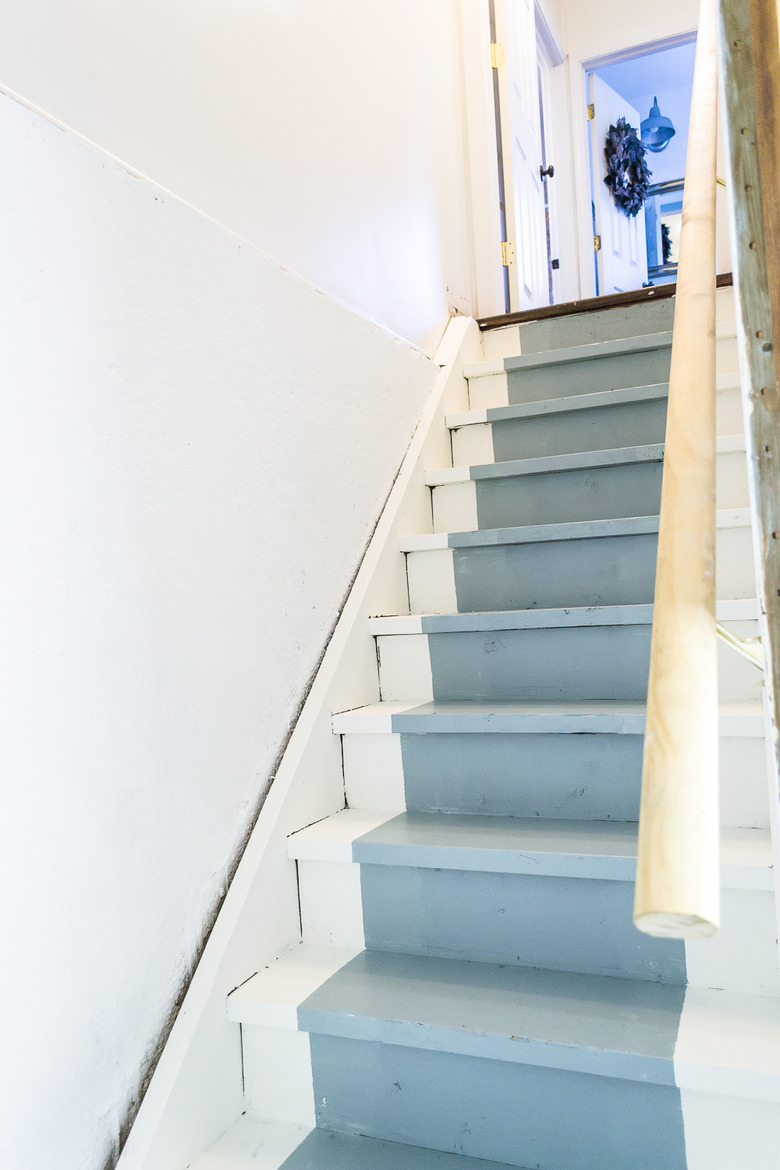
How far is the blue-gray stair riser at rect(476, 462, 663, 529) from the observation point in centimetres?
175

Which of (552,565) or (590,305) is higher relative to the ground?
(590,305)

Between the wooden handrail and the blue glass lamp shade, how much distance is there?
18.9 feet

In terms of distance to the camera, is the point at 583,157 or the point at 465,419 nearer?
the point at 465,419

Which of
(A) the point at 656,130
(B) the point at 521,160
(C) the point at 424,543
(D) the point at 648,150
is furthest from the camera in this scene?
(D) the point at 648,150

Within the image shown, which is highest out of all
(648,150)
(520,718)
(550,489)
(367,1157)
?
Result: (648,150)

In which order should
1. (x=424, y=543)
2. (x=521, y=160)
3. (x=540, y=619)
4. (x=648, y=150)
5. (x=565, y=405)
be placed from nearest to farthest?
(x=540, y=619), (x=424, y=543), (x=565, y=405), (x=521, y=160), (x=648, y=150)

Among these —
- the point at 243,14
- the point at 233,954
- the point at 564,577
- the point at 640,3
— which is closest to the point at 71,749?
the point at 233,954

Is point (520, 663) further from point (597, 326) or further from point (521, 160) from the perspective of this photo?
point (521, 160)

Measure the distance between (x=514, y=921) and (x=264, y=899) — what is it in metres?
0.35

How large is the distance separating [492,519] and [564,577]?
0.33m

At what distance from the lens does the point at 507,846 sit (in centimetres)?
112

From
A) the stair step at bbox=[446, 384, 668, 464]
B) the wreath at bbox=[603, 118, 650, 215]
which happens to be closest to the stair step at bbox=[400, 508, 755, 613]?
the stair step at bbox=[446, 384, 668, 464]

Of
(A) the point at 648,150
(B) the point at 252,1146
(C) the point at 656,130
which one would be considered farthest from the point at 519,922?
(A) the point at 648,150

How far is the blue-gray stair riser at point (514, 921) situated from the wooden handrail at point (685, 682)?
2.37 feet
